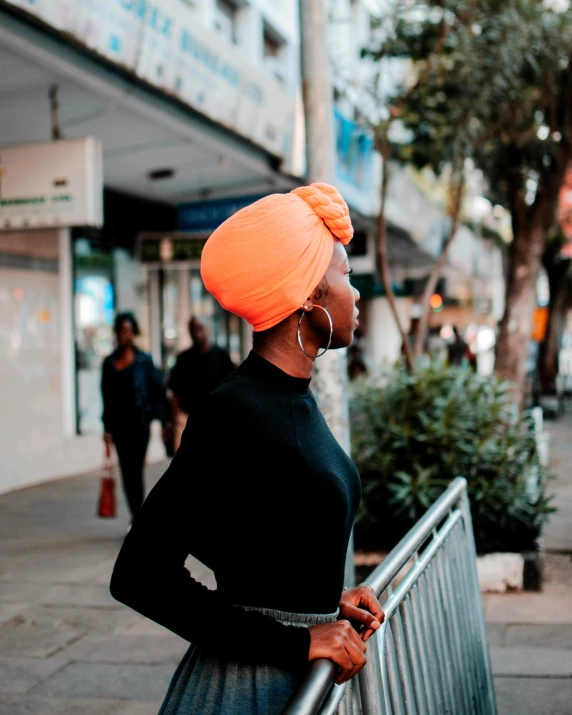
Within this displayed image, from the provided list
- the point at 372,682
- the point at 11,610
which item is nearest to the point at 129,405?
the point at 11,610

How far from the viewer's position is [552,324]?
24047 mm

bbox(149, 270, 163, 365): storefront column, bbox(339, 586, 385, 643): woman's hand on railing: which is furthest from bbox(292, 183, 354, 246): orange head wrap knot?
bbox(149, 270, 163, 365): storefront column

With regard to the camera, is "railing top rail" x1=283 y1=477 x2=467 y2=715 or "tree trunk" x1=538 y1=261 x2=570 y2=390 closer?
"railing top rail" x1=283 y1=477 x2=467 y2=715

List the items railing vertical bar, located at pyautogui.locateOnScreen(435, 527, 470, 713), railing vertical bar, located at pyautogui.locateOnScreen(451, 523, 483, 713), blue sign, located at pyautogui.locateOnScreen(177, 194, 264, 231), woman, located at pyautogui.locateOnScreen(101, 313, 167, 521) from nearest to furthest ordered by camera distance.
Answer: railing vertical bar, located at pyautogui.locateOnScreen(435, 527, 470, 713), railing vertical bar, located at pyautogui.locateOnScreen(451, 523, 483, 713), woman, located at pyautogui.locateOnScreen(101, 313, 167, 521), blue sign, located at pyautogui.locateOnScreen(177, 194, 264, 231)

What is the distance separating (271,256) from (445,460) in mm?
4605

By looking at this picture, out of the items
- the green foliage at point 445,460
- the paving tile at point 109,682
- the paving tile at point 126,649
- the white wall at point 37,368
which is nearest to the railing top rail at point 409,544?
the paving tile at point 109,682

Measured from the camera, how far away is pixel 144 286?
1337 centimetres

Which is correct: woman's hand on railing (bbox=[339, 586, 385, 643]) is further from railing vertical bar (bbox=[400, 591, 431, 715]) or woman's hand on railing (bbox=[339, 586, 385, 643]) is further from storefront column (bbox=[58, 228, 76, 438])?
storefront column (bbox=[58, 228, 76, 438])

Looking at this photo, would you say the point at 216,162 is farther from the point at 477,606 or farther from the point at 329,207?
the point at 329,207

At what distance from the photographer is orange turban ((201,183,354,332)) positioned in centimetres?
172

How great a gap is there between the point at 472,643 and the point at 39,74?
5.61 metres

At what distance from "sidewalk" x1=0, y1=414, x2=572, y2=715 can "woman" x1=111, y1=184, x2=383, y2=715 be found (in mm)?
2609

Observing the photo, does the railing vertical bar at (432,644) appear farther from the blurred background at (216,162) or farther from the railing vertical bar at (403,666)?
the blurred background at (216,162)

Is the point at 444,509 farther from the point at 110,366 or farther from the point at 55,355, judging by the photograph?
the point at 55,355
